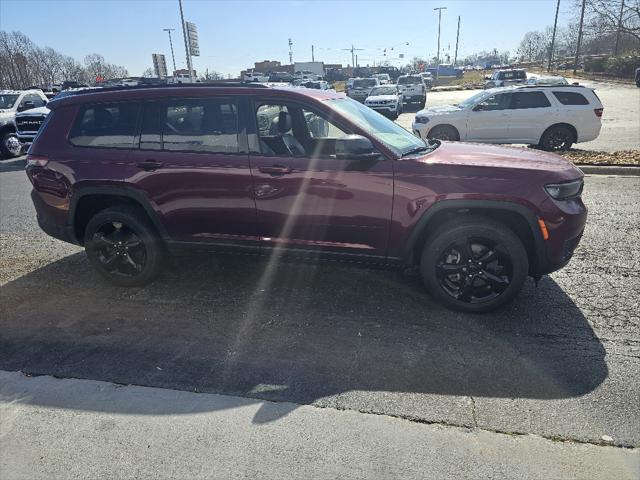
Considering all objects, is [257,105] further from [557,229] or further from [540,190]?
[557,229]

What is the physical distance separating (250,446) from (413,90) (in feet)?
85.4

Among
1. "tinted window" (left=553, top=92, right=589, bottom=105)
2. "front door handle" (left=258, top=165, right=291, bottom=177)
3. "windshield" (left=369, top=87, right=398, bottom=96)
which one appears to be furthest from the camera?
"windshield" (left=369, top=87, right=398, bottom=96)

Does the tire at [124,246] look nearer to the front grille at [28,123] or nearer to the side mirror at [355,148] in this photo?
the side mirror at [355,148]

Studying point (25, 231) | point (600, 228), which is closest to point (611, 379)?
point (600, 228)

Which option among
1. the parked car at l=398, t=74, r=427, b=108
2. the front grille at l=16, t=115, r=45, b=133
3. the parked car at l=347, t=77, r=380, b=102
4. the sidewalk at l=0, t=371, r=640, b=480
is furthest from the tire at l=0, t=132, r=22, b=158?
the parked car at l=398, t=74, r=427, b=108

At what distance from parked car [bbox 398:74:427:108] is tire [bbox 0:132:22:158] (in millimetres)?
19258

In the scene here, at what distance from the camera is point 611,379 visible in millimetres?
2795

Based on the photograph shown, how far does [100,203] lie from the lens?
14.2ft

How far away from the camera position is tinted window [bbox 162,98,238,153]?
3863 mm

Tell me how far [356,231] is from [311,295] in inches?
31.8

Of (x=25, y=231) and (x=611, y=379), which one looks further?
(x=25, y=231)

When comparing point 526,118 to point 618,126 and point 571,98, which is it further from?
point 618,126

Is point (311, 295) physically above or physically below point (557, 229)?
below

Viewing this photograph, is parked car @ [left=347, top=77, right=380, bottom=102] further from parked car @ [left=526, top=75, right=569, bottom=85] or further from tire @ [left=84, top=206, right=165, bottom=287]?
tire @ [left=84, top=206, right=165, bottom=287]
